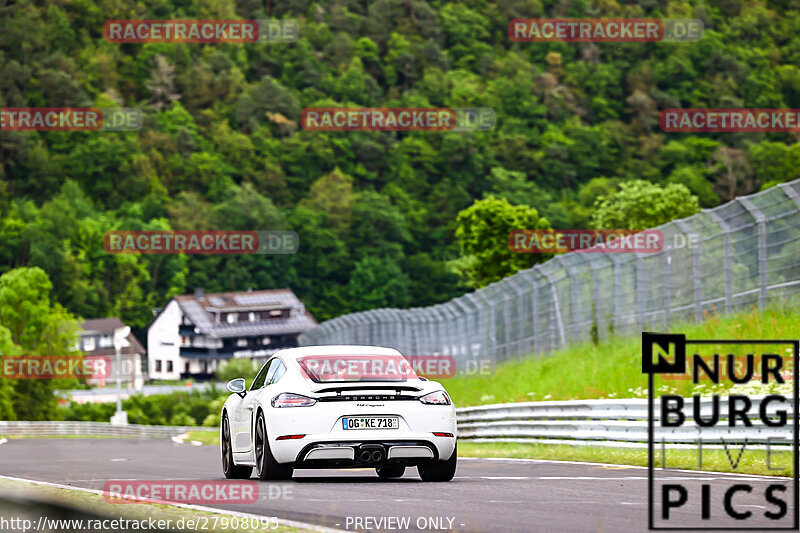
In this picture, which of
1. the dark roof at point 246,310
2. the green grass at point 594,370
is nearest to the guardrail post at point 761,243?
the green grass at point 594,370

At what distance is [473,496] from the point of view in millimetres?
10898

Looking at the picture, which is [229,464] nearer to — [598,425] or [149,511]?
[149,511]

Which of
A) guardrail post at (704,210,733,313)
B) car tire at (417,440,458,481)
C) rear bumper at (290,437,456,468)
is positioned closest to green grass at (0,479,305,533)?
rear bumper at (290,437,456,468)

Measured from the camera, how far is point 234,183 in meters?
191

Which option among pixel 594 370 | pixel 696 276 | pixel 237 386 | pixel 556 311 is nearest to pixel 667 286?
pixel 696 276

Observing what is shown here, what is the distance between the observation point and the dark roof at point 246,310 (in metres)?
151

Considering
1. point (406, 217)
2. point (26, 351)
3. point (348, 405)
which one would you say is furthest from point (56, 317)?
point (348, 405)

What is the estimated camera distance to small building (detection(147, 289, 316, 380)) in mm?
151000

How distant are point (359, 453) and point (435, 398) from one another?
0.89 meters

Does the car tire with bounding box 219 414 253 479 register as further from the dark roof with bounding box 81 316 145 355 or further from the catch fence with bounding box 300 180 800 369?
the dark roof with bounding box 81 316 145 355

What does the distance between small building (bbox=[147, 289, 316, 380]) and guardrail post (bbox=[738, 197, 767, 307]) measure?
12785 cm

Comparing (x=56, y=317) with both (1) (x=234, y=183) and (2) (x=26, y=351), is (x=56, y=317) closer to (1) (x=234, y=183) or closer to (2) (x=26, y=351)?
(2) (x=26, y=351)

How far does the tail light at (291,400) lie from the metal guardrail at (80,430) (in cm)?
4425

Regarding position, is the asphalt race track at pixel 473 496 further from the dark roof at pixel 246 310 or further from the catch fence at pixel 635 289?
the dark roof at pixel 246 310
